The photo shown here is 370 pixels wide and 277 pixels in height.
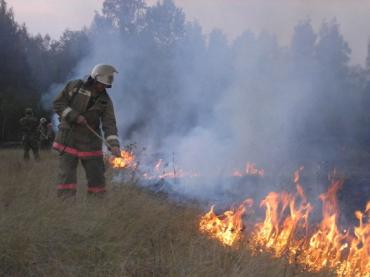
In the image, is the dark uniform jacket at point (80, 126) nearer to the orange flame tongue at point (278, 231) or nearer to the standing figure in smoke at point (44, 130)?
the orange flame tongue at point (278, 231)

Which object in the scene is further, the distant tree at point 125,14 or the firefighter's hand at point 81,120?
the distant tree at point 125,14

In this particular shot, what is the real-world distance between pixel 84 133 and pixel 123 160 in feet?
15.0

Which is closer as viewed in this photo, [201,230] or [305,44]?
[201,230]

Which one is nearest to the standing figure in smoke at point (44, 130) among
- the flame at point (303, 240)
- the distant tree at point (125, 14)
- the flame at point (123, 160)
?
the flame at point (123, 160)

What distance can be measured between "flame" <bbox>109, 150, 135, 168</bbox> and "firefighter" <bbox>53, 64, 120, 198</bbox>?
3562 mm

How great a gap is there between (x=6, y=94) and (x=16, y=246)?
19.8m

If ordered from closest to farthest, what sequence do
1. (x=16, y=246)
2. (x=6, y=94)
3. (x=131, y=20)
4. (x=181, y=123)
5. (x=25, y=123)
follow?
(x=16, y=246), (x=25, y=123), (x=181, y=123), (x=6, y=94), (x=131, y=20)

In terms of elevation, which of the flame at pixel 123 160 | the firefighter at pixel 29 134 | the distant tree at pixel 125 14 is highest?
the distant tree at pixel 125 14

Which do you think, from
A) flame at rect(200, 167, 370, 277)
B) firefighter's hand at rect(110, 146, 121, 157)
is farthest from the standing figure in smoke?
firefighter's hand at rect(110, 146, 121, 157)

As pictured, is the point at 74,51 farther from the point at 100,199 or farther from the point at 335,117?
the point at 100,199

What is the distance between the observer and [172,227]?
4.94m

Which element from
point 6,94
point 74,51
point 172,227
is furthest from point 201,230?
point 74,51

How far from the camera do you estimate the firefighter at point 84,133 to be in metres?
5.14

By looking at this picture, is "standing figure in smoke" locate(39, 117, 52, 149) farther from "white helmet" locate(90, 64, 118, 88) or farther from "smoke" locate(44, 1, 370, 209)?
"white helmet" locate(90, 64, 118, 88)
